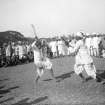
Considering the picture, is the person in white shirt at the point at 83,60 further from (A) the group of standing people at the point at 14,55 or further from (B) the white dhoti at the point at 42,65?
(A) the group of standing people at the point at 14,55

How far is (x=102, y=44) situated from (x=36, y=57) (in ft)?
31.7

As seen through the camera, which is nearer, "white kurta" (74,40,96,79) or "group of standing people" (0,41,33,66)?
"white kurta" (74,40,96,79)

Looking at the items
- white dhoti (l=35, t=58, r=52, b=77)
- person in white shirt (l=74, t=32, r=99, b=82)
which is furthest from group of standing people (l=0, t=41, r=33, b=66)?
person in white shirt (l=74, t=32, r=99, b=82)

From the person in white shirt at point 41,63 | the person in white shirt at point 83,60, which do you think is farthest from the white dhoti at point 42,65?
the person in white shirt at point 83,60

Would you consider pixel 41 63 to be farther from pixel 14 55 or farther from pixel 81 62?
pixel 14 55

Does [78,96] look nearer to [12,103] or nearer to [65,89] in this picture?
[65,89]

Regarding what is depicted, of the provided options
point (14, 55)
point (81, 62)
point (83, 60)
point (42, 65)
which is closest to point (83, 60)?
point (83, 60)

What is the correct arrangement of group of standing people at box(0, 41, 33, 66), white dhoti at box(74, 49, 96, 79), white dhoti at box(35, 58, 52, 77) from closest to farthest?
white dhoti at box(74, 49, 96, 79), white dhoti at box(35, 58, 52, 77), group of standing people at box(0, 41, 33, 66)

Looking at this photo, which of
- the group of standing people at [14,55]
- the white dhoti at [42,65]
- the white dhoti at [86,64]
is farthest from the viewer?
the group of standing people at [14,55]

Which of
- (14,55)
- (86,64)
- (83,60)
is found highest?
(83,60)

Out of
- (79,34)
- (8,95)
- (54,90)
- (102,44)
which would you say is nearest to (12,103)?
(8,95)

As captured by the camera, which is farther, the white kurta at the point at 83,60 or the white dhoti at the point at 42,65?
the white dhoti at the point at 42,65

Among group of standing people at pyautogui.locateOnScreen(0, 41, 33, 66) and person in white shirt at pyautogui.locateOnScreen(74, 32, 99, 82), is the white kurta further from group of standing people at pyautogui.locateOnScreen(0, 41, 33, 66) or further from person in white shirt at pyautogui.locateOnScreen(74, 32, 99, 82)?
group of standing people at pyautogui.locateOnScreen(0, 41, 33, 66)

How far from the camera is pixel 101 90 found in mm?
6402
